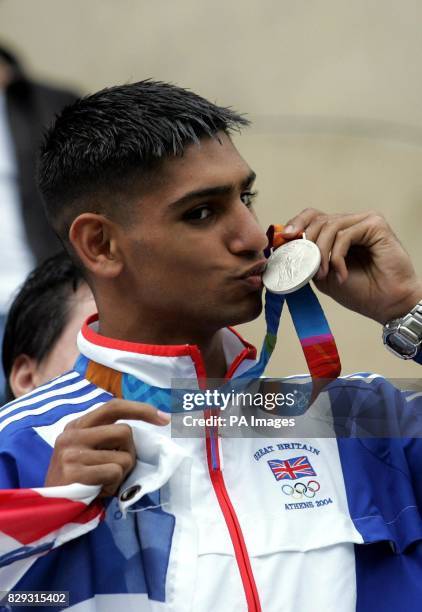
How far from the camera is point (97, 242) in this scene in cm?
257

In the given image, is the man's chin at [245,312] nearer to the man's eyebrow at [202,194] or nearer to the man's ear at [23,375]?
the man's eyebrow at [202,194]

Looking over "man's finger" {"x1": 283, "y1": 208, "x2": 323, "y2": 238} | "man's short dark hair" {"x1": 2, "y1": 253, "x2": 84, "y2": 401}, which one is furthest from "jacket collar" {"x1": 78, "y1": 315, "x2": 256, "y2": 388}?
"man's short dark hair" {"x1": 2, "y1": 253, "x2": 84, "y2": 401}

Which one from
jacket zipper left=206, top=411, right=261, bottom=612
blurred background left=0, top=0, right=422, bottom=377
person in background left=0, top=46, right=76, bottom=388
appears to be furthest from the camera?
blurred background left=0, top=0, right=422, bottom=377

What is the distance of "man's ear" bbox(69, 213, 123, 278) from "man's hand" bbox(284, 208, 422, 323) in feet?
1.23

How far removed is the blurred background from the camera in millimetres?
5832

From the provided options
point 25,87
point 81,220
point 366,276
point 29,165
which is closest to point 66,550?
point 81,220

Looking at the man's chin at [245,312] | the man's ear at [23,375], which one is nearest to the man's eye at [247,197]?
the man's chin at [245,312]

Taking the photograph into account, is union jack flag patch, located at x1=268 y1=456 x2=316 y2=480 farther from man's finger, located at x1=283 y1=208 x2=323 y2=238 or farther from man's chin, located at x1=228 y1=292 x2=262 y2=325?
man's finger, located at x1=283 y1=208 x2=323 y2=238

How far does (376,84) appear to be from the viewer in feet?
19.3

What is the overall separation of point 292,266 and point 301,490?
46 cm

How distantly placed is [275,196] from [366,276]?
10.8 feet

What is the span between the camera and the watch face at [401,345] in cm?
254

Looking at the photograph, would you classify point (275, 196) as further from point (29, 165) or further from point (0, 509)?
point (0, 509)

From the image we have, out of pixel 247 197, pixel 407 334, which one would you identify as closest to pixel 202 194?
pixel 247 197
